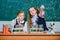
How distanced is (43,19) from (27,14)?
23cm

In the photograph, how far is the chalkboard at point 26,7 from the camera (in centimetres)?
196

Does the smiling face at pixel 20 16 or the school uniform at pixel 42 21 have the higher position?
the smiling face at pixel 20 16

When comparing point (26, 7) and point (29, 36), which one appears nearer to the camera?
point (29, 36)

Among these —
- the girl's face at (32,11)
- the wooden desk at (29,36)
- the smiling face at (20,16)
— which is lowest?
the wooden desk at (29,36)

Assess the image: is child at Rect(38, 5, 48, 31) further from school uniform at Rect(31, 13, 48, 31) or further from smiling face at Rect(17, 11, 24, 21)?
smiling face at Rect(17, 11, 24, 21)

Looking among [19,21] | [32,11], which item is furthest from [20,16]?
[32,11]

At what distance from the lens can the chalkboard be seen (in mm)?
1963

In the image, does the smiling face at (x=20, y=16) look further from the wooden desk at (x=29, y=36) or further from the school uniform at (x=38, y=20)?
the wooden desk at (x=29, y=36)

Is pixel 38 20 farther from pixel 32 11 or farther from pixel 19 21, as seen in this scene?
pixel 19 21

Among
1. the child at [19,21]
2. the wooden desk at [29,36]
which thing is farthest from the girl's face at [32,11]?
the wooden desk at [29,36]

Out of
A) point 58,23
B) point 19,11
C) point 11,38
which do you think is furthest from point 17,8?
point 58,23

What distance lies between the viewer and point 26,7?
1.97 meters

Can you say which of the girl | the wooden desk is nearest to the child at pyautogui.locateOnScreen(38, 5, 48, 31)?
the girl

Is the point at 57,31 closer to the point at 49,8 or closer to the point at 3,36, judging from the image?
the point at 49,8
